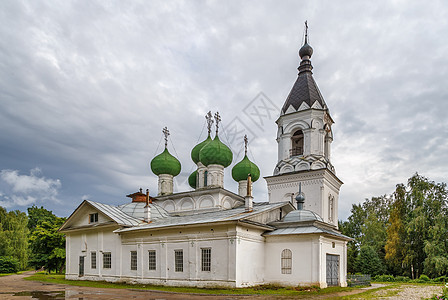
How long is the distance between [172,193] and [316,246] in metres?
17.2

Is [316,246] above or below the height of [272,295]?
above

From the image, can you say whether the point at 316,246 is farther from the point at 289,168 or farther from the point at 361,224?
the point at 361,224

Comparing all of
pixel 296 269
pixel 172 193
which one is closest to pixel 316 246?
pixel 296 269

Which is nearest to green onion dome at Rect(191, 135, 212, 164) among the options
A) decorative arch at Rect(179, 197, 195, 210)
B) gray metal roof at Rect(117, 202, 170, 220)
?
decorative arch at Rect(179, 197, 195, 210)

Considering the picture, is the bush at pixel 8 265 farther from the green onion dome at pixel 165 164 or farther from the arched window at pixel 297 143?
the arched window at pixel 297 143

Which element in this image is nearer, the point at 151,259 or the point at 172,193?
the point at 151,259

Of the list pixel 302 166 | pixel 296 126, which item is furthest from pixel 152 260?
pixel 296 126

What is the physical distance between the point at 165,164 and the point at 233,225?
16.5 metres

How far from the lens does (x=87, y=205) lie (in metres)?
23.5

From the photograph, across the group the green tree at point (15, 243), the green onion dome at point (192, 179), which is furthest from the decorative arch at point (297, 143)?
the green tree at point (15, 243)

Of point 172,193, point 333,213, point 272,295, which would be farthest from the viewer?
point 172,193

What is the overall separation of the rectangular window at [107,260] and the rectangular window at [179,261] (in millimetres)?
5555

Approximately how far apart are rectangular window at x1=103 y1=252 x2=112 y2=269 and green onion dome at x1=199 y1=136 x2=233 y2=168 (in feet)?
33.7

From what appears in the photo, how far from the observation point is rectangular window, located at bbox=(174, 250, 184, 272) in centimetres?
1809
